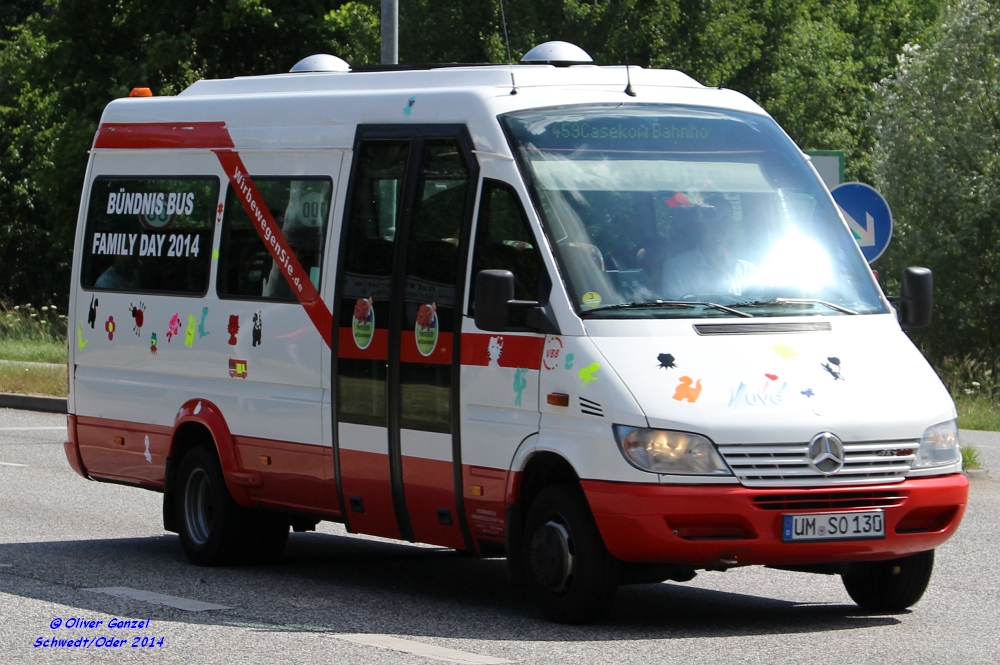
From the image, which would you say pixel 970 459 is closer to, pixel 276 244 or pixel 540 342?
pixel 276 244

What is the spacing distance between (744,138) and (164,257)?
3.97 m

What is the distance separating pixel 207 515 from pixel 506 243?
10.5 ft

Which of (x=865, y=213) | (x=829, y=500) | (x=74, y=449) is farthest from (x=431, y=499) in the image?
(x=865, y=213)

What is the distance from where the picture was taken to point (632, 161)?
855 cm

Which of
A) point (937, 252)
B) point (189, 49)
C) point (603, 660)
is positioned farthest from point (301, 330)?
point (189, 49)

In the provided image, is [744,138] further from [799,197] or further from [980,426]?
[980,426]

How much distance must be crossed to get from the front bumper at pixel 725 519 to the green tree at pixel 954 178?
26295mm

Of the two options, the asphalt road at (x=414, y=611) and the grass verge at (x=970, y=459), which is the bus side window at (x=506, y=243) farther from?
the grass verge at (x=970, y=459)

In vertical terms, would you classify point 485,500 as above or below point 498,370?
below

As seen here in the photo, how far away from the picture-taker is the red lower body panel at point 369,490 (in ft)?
30.0

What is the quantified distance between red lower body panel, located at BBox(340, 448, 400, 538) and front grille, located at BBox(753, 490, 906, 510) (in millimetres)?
2290

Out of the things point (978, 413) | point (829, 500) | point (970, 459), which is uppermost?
point (829, 500)

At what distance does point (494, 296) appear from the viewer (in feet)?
26.0

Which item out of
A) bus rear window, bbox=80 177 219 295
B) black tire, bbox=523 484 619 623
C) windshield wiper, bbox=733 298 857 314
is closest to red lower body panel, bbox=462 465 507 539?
black tire, bbox=523 484 619 623
